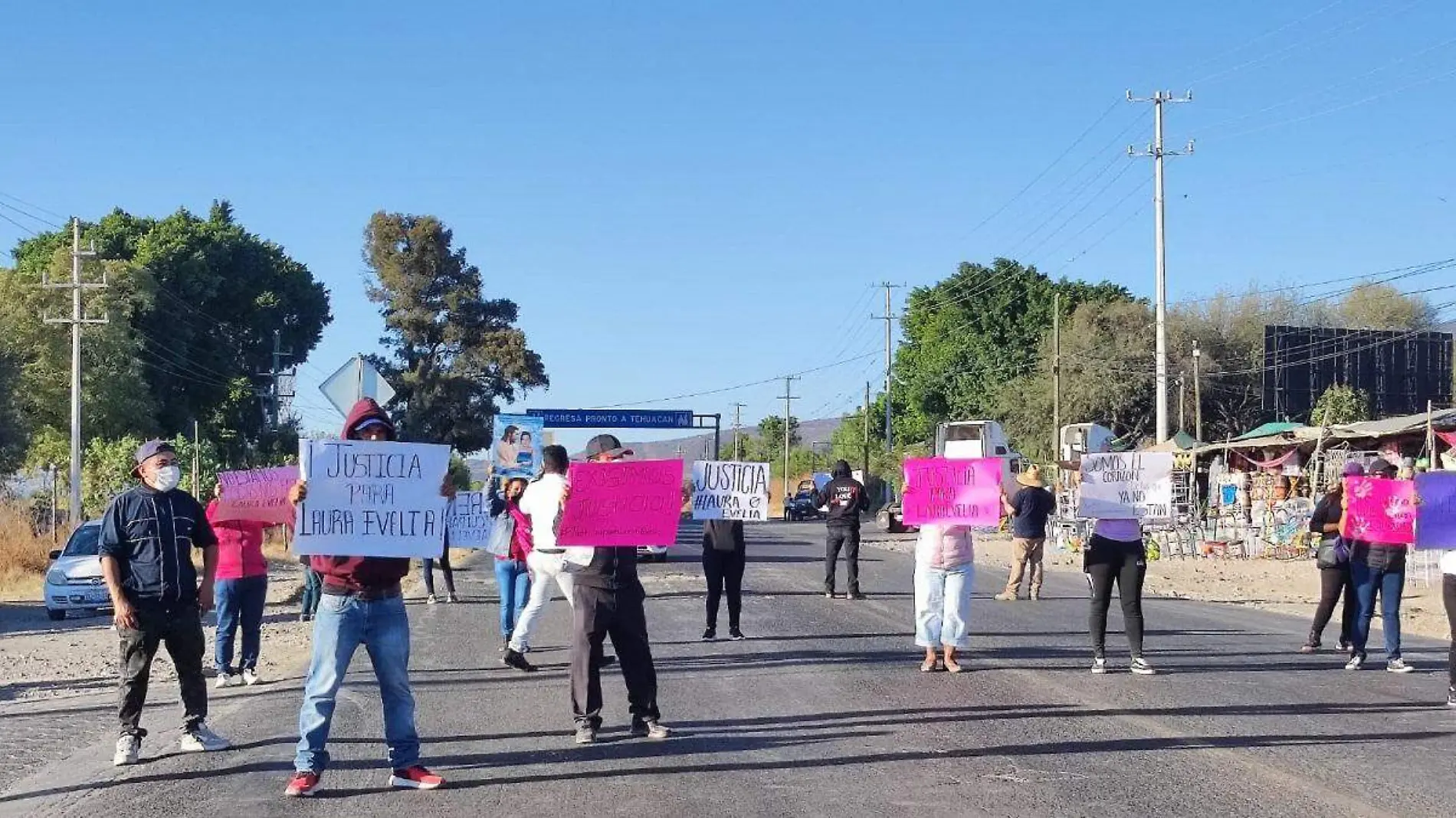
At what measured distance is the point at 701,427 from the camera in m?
56.9

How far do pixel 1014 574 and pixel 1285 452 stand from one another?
2821 cm

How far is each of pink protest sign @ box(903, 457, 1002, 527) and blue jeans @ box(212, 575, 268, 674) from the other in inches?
213

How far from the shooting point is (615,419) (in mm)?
54344

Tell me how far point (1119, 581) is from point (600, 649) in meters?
4.92

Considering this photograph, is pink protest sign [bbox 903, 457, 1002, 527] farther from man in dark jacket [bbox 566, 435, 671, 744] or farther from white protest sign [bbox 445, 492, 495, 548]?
white protest sign [bbox 445, 492, 495, 548]

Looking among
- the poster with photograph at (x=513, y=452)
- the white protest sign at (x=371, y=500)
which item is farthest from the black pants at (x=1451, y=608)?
the poster with photograph at (x=513, y=452)

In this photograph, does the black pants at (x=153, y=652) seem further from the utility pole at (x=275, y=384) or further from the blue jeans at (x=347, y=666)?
the utility pole at (x=275, y=384)

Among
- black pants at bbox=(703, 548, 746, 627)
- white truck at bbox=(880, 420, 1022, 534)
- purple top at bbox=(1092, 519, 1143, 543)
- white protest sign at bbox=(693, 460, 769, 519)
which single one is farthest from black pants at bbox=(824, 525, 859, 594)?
white truck at bbox=(880, 420, 1022, 534)

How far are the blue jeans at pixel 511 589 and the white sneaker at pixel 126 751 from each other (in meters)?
5.53

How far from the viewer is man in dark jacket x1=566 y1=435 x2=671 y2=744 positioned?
30.0ft

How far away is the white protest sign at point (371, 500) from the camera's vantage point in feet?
26.6

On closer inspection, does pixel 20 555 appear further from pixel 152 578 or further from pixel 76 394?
pixel 152 578

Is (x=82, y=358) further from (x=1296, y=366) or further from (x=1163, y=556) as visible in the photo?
(x=1296, y=366)

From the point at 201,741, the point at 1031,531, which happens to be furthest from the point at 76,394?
the point at 201,741
